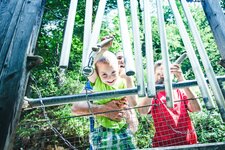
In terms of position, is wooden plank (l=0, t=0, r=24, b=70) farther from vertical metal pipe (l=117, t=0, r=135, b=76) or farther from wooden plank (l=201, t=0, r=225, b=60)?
wooden plank (l=201, t=0, r=225, b=60)

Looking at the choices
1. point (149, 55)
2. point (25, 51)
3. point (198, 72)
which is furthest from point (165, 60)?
point (25, 51)

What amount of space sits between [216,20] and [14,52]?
1.14 metres

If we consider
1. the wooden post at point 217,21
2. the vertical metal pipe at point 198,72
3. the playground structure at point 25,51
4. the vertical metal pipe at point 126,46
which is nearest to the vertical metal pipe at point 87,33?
the playground structure at point 25,51

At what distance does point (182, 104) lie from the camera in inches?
100

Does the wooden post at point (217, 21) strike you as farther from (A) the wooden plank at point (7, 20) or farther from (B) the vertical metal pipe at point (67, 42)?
(A) the wooden plank at point (7, 20)

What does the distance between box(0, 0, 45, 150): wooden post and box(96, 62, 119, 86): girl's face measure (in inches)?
32.2

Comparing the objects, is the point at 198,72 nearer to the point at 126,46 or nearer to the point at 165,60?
the point at 165,60

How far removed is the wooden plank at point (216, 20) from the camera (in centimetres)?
133

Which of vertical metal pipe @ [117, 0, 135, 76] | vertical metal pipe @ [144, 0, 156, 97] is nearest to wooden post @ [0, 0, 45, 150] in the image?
vertical metal pipe @ [117, 0, 135, 76]

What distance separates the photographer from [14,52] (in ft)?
3.99

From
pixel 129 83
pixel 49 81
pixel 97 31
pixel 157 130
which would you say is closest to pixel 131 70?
pixel 97 31

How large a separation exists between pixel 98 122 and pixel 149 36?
118 centimetres

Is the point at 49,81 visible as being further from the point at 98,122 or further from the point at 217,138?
the point at 98,122

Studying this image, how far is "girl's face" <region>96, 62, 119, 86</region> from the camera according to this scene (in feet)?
6.84
